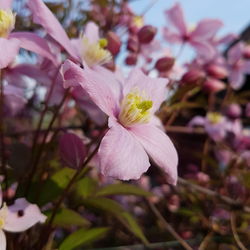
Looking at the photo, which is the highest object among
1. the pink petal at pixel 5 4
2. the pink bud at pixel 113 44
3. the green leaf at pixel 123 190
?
the pink petal at pixel 5 4

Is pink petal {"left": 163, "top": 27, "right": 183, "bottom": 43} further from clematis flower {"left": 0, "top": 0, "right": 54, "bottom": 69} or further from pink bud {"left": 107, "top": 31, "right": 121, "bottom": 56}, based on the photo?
clematis flower {"left": 0, "top": 0, "right": 54, "bottom": 69}

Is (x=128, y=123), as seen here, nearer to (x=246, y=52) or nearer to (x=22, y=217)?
(x=22, y=217)

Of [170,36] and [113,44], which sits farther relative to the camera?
[170,36]

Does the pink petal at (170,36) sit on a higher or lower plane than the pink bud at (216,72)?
higher

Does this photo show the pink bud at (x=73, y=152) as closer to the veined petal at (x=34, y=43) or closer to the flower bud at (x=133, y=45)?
the veined petal at (x=34, y=43)

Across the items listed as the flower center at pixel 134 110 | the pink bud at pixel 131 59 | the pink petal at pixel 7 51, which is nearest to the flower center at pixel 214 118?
the pink bud at pixel 131 59

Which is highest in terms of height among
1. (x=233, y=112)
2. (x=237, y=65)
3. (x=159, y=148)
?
(x=159, y=148)

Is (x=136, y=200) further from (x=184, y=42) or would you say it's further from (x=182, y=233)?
(x=184, y=42)

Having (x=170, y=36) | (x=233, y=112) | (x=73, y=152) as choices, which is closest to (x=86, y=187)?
(x=73, y=152)
